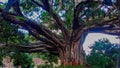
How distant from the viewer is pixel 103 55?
11.0 metres

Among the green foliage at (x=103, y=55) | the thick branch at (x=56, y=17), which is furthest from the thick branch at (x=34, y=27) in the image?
the green foliage at (x=103, y=55)

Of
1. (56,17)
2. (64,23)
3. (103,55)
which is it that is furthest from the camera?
(64,23)

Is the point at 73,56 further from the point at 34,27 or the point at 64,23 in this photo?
the point at 34,27

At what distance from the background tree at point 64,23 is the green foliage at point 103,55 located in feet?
1.22

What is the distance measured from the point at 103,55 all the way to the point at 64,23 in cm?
181

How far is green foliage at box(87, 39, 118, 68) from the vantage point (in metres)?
10.6

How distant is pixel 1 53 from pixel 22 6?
3072 mm

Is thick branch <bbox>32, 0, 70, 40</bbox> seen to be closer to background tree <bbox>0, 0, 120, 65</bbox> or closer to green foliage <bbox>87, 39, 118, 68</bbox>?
background tree <bbox>0, 0, 120, 65</bbox>

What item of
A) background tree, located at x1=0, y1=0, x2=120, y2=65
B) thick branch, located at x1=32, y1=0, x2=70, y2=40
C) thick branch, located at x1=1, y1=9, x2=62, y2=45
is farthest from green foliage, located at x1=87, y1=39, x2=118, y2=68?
thick branch, located at x1=1, y1=9, x2=62, y2=45

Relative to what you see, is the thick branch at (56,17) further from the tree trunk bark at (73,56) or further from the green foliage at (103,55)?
the green foliage at (103,55)

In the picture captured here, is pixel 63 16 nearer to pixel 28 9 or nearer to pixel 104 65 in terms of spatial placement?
pixel 28 9

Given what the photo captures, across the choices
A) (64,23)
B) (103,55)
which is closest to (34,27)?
(64,23)

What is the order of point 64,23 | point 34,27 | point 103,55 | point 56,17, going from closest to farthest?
→ point 34,27
point 56,17
point 103,55
point 64,23

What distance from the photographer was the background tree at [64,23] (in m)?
9.54
